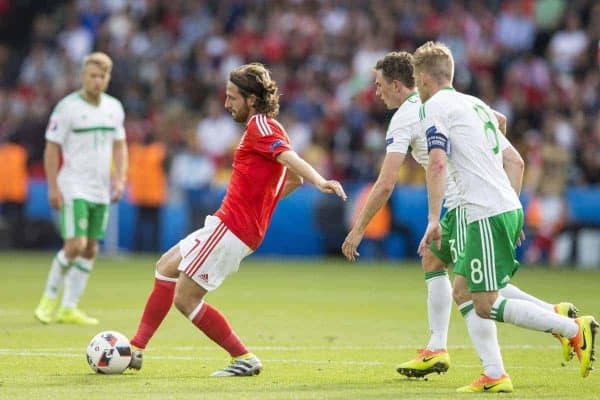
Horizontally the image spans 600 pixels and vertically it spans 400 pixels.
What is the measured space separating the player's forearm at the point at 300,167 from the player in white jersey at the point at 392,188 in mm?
419

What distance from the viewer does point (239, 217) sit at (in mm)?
8703

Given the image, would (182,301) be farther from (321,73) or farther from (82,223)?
(321,73)

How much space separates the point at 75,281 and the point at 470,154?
20.2ft

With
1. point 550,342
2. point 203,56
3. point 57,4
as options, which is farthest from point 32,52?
point 550,342

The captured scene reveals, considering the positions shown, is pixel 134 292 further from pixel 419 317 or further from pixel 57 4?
pixel 57 4

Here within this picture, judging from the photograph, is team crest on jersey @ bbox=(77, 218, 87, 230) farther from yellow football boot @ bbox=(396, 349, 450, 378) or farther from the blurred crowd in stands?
the blurred crowd in stands

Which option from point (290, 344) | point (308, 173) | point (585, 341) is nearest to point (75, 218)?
point (290, 344)

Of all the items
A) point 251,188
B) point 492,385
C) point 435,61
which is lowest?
point 492,385

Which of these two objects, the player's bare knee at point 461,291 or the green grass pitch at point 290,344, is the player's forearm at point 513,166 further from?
the green grass pitch at point 290,344

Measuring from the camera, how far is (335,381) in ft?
28.2

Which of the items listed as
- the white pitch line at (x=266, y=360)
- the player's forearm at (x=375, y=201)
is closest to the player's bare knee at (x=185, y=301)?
the white pitch line at (x=266, y=360)

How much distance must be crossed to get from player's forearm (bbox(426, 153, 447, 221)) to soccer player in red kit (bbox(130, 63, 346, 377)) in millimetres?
→ 1091

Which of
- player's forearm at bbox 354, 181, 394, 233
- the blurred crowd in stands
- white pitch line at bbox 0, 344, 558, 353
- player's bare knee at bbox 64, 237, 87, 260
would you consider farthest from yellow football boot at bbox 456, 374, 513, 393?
the blurred crowd in stands

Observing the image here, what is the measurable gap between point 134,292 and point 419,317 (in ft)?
15.2
